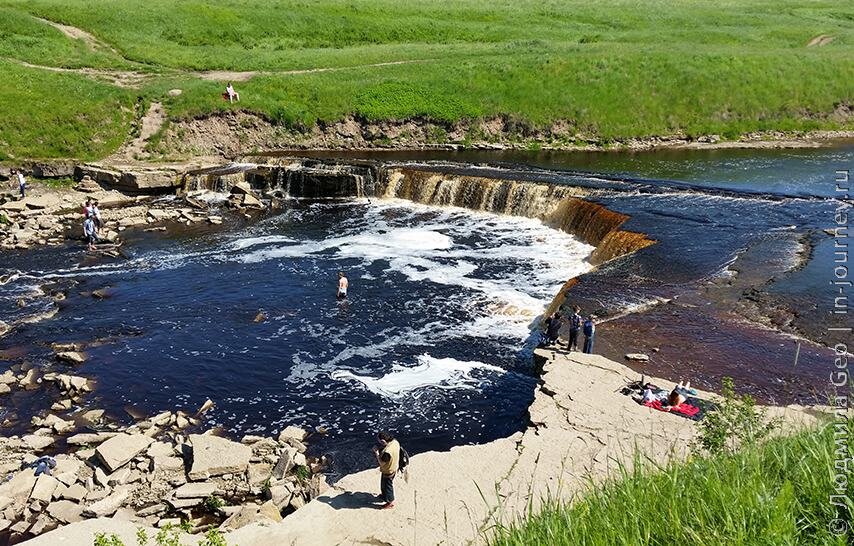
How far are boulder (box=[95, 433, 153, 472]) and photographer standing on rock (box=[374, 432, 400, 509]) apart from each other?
8004 mm

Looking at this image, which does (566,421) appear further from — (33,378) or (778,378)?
(33,378)

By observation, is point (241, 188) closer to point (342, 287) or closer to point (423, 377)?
point (342, 287)

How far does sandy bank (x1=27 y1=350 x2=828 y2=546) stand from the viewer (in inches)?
549

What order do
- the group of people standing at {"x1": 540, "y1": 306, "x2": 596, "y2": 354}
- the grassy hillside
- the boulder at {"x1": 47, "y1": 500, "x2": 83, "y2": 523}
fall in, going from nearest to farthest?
1. the boulder at {"x1": 47, "y1": 500, "x2": 83, "y2": 523}
2. the group of people standing at {"x1": 540, "y1": 306, "x2": 596, "y2": 354}
3. the grassy hillside

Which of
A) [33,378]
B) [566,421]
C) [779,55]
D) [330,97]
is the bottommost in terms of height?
[33,378]

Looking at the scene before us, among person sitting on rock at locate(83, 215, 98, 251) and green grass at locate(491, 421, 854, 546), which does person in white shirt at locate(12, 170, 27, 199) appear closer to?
person sitting on rock at locate(83, 215, 98, 251)

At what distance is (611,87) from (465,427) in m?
60.7

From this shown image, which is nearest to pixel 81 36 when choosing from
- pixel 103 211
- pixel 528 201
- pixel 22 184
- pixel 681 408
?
pixel 22 184

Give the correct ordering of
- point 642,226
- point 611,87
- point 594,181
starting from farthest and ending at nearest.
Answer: point 611,87 → point 594,181 → point 642,226

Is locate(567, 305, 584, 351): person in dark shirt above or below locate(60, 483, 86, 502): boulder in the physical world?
above

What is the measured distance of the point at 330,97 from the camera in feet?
218

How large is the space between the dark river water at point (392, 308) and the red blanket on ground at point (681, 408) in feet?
9.50

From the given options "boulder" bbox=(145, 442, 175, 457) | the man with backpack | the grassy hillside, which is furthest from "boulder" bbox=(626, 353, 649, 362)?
the grassy hillside

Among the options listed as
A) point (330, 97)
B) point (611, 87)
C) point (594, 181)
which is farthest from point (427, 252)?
point (611, 87)
